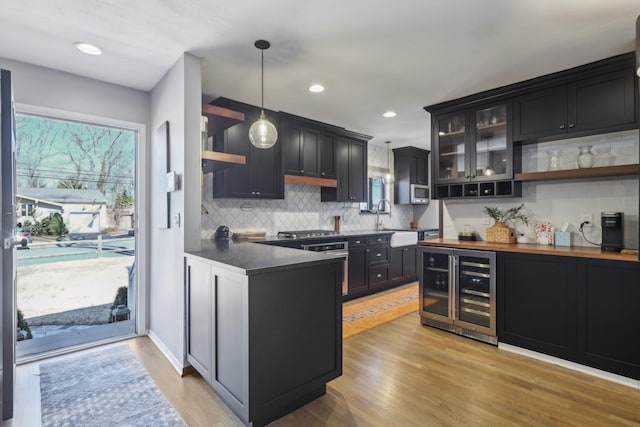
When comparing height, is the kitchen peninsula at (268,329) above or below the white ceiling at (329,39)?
below

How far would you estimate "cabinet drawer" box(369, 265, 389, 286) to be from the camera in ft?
16.0

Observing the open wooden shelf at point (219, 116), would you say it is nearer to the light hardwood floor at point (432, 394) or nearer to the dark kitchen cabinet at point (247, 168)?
the dark kitchen cabinet at point (247, 168)

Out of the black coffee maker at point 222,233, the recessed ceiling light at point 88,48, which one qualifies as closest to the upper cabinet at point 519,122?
the black coffee maker at point 222,233

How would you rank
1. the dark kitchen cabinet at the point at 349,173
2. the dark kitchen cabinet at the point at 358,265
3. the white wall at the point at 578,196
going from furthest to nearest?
the dark kitchen cabinet at the point at 349,173, the dark kitchen cabinet at the point at 358,265, the white wall at the point at 578,196

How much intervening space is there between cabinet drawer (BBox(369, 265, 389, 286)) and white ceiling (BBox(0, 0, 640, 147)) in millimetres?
2687

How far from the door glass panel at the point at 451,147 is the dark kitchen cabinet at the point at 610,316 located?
158cm

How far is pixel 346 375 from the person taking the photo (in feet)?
8.08

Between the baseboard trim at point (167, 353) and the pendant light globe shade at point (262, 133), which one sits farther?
the pendant light globe shade at point (262, 133)

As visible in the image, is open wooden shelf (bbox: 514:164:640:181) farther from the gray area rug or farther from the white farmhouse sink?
the gray area rug

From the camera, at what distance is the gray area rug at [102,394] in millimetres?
1953

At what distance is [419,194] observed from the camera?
21.2 feet

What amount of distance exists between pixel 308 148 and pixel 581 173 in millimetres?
3086

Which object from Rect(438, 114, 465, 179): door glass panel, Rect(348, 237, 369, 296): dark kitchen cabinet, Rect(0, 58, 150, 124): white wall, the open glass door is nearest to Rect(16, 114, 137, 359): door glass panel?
Rect(0, 58, 150, 124): white wall

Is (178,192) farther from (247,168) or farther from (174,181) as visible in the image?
(247,168)
